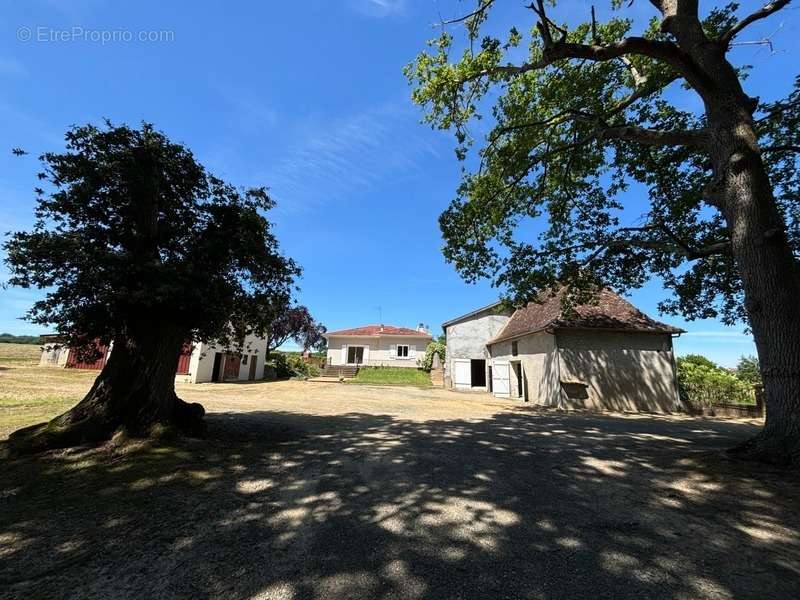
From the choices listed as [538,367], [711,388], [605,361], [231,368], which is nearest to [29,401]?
[231,368]

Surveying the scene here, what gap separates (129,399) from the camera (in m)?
6.15

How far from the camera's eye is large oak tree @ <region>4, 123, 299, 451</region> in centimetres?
538

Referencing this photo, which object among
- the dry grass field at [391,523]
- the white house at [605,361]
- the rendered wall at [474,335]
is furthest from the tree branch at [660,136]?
the rendered wall at [474,335]

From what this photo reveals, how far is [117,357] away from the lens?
6336 millimetres

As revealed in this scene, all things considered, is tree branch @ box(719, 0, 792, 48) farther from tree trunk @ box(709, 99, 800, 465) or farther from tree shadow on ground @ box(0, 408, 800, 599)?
tree shadow on ground @ box(0, 408, 800, 599)

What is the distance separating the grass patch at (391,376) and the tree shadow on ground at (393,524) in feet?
66.4

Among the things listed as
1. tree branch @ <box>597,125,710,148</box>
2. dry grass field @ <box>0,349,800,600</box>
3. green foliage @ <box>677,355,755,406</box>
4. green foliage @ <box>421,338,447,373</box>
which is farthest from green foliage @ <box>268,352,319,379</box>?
tree branch @ <box>597,125,710,148</box>

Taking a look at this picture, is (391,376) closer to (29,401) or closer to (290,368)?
(290,368)

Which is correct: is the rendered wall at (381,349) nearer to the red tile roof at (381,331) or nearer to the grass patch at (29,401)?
the red tile roof at (381,331)

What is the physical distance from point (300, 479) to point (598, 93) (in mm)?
11484

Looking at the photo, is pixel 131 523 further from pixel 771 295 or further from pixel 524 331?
pixel 524 331

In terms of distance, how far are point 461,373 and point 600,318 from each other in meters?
10.4

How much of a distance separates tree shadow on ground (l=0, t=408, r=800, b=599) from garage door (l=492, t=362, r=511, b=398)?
13.7 meters

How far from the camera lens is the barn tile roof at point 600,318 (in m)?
14.9
